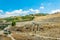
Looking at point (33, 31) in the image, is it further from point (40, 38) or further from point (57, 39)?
point (57, 39)

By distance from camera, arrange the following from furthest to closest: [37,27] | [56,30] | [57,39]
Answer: [37,27], [56,30], [57,39]

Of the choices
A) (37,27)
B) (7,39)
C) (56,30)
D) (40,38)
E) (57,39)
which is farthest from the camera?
(37,27)

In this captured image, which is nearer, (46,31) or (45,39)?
(45,39)

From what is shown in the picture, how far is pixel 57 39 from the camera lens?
3656cm

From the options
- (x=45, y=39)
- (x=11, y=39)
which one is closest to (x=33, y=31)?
(x=11, y=39)

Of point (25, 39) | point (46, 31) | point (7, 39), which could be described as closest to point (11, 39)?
point (7, 39)

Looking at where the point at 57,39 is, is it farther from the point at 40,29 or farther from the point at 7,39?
the point at 7,39

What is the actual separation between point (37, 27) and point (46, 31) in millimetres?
5998

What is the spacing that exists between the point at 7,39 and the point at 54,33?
1174cm

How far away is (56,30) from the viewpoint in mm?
42625

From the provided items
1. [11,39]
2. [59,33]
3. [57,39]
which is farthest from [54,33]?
[11,39]

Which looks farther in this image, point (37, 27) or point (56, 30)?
point (37, 27)

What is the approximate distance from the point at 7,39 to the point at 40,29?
8.16 meters

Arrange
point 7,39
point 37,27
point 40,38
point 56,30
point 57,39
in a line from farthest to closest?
point 37,27
point 7,39
point 56,30
point 40,38
point 57,39
